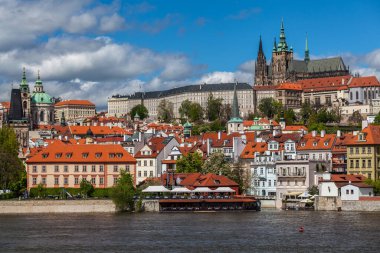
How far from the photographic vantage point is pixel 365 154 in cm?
9269

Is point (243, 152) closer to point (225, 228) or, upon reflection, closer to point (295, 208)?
point (295, 208)

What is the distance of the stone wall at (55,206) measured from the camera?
8419cm

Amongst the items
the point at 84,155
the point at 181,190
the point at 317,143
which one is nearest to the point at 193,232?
the point at 181,190

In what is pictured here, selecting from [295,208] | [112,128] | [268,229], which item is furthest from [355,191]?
[112,128]

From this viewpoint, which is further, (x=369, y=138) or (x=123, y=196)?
(x=369, y=138)

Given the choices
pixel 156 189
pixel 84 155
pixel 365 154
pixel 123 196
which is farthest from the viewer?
pixel 84 155

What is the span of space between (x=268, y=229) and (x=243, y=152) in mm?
40911

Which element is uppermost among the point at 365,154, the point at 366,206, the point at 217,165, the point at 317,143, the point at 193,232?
the point at 317,143

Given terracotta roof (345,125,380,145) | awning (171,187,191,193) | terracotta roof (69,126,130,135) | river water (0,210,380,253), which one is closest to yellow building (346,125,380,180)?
terracotta roof (345,125,380,145)

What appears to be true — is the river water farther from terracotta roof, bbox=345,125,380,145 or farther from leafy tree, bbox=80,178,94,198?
terracotta roof, bbox=345,125,380,145

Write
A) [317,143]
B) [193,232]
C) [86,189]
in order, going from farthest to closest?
1. [317,143]
2. [86,189]
3. [193,232]

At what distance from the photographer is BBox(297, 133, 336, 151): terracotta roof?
100875mm

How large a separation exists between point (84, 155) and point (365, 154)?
28482mm

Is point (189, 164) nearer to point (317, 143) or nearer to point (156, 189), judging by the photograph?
point (156, 189)
